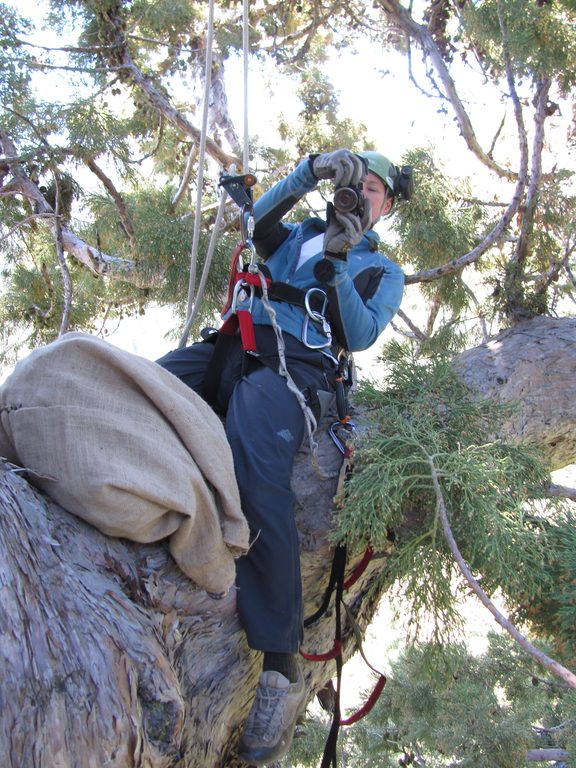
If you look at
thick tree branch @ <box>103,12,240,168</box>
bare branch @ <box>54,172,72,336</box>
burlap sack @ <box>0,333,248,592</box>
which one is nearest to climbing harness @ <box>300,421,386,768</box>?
burlap sack @ <box>0,333,248,592</box>

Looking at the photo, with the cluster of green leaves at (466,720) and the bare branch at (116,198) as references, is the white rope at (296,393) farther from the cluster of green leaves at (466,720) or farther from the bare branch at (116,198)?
the bare branch at (116,198)

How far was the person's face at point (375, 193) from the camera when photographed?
280cm

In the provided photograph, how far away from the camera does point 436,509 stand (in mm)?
1959

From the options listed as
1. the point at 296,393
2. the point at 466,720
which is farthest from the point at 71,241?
the point at 466,720

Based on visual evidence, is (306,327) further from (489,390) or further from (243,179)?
(489,390)

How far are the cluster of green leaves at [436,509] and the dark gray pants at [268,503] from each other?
0.17 meters

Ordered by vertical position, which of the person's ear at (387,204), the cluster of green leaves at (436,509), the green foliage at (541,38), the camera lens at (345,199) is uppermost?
the green foliage at (541,38)

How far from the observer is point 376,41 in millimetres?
7332

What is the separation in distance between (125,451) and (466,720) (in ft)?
10.8

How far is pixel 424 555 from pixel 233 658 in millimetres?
572

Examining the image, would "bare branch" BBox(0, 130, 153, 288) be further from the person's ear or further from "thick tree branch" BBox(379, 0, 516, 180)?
"thick tree branch" BBox(379, 0, 516, 180)

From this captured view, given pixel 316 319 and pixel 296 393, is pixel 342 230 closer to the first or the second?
pixel 316 319

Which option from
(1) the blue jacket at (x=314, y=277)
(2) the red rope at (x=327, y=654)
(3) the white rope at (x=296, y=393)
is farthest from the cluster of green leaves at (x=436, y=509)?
(1) the blue jacket at (x=314, y=277)

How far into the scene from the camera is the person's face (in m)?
2.80
